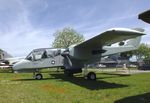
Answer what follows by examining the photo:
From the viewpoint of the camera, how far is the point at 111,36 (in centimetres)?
1920

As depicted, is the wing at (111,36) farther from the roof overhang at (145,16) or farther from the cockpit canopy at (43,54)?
the roof overhang at (145,16)

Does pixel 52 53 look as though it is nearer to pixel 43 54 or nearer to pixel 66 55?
pixel 43 54

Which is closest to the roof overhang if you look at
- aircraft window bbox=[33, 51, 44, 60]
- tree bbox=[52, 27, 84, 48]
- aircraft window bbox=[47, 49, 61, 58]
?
aircraft window bbox=[47, 49, 61, 58]

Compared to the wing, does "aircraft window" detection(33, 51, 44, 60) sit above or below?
below

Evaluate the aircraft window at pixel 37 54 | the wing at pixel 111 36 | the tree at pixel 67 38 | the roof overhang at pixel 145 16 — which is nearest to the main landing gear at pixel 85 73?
the wing at pixel 111 36

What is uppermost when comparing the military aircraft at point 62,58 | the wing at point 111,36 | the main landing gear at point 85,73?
the wing at point 111,36

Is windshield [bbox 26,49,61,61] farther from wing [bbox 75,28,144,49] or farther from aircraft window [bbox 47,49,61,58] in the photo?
wing [bbox 75,28,144,49]

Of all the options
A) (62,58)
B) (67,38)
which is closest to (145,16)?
(62,58)

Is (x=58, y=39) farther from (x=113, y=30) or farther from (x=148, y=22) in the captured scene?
(x=148, y=22)

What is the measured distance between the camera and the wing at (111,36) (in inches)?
662

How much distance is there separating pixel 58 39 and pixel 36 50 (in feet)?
160

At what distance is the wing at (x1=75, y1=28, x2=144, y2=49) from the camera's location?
16812mm

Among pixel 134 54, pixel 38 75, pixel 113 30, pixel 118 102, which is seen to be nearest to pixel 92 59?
pixel 38 75

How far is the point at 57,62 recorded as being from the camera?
25.9 m
